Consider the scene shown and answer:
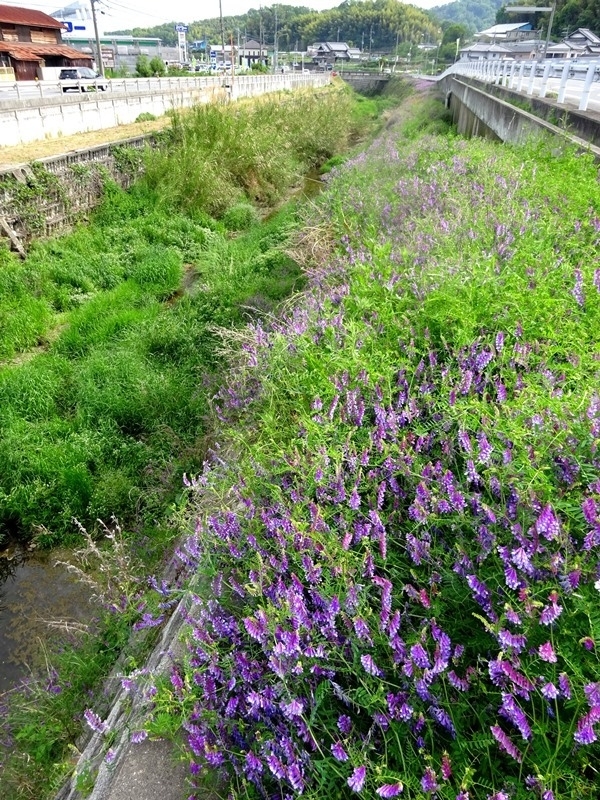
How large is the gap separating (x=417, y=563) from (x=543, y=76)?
1424 centimetres

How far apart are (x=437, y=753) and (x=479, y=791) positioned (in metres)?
0.14

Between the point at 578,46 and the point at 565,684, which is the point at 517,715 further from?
the point at 578,46

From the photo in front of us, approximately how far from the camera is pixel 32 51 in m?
39.9

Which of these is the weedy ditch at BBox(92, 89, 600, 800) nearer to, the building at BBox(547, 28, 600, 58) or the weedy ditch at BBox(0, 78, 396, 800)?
the weedy ditch at BBox(0, 78, 396, 800)

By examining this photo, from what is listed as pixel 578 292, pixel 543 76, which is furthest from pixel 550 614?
pixel 543 76

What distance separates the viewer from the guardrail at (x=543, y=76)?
9258 millimetres

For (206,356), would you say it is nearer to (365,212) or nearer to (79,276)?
(365,212)

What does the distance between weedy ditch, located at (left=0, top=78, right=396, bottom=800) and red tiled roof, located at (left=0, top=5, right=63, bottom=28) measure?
37627mm

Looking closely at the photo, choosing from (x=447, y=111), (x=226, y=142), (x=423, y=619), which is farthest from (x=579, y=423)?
(x=447, y=111)

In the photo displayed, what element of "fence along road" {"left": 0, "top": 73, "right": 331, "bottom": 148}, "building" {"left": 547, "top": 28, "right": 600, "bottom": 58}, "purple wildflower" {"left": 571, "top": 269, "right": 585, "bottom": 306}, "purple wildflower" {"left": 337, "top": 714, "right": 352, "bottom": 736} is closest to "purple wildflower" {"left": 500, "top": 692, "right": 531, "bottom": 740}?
"purple wildflower" {"left": 337, "top": 714, "right": 352, "bottom": 736}

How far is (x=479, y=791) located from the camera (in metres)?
1.50

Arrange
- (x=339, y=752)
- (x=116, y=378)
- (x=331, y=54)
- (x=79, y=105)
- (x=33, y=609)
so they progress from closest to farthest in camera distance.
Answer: (x=339, y=752) → (x=33, y=609) → (x=116, y=378) → (x=79, y=105) → (x=331, y=54)

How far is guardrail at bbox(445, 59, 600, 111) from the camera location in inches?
364

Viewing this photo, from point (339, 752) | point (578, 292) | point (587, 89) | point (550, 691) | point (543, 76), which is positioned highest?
point (543, 76)
